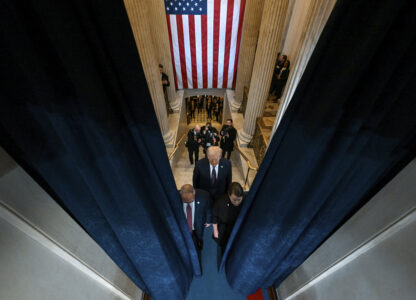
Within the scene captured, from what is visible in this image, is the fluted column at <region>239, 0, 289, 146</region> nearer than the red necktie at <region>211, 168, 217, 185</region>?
No

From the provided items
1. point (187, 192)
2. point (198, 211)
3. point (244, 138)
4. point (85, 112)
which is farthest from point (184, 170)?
point (85, 112)

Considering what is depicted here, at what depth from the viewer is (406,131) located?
2.59 feet

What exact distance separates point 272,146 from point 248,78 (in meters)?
5.69

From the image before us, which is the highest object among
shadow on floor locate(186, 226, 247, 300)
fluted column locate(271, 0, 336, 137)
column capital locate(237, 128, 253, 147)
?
fluted column locate(271, 0, 336, 137)

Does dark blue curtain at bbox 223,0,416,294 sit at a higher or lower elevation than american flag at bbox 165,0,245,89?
lower

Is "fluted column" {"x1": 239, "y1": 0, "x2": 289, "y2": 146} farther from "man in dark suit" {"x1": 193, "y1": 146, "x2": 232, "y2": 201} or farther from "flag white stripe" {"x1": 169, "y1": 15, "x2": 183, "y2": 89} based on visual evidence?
"flag white stripe" {"x1": 169, "y1": 15, "x2": 183, "y2": 89}

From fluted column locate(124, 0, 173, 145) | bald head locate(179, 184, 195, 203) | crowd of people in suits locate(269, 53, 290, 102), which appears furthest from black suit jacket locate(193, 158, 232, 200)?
crowd of people in suits locate(269, 53, 290, 102)

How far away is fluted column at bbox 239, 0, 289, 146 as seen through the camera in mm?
3465

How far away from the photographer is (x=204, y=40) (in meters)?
5.67

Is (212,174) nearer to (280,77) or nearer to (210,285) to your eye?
(210,285)

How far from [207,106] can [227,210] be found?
7.59 metres

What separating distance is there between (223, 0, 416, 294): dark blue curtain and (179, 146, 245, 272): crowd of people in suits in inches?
27.8

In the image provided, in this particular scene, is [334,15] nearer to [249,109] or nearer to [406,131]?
[406,131]

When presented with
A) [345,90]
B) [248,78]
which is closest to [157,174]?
[345,90]
